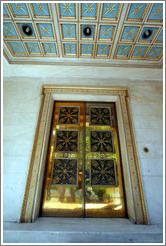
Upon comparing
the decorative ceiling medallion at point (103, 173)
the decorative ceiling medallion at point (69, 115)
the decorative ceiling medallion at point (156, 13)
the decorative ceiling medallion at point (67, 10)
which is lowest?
the decorative ceiling medallion at point (103, 173)

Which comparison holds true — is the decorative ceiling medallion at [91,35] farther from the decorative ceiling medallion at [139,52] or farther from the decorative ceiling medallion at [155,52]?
the decorative ceiling medallion at [155,52]

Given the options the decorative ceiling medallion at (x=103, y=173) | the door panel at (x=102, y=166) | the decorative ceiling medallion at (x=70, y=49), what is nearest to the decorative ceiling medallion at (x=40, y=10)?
the decorative ceiling medallion at (x=70, y=49)

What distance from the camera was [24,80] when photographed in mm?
4156

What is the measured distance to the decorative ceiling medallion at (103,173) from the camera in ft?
10.7

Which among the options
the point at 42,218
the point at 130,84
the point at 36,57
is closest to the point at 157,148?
the point at 130,84

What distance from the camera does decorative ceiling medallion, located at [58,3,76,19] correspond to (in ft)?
9.14

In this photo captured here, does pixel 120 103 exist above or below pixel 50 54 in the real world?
below

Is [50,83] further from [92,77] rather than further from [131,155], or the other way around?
[131,155]

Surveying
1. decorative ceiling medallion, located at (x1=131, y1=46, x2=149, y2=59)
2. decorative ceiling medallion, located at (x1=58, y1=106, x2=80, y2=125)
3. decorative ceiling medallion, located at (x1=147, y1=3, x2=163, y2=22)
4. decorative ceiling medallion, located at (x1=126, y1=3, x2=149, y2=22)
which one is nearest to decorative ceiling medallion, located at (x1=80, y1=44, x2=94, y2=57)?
decorative ceiling medallion, located at (x1=126, y1=3, x2=149, y2=22)

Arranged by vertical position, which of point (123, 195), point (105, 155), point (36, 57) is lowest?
point (123, 195)

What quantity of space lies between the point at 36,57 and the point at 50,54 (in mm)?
412

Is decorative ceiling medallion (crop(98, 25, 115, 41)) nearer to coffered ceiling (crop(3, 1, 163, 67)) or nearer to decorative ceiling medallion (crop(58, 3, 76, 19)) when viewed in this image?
coffered ceiling (crop(3, 1, 163, 67))

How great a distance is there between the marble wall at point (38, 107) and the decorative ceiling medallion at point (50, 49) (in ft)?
1.18

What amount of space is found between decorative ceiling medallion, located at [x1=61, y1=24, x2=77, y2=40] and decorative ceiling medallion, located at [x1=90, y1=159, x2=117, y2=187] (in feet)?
10.0
